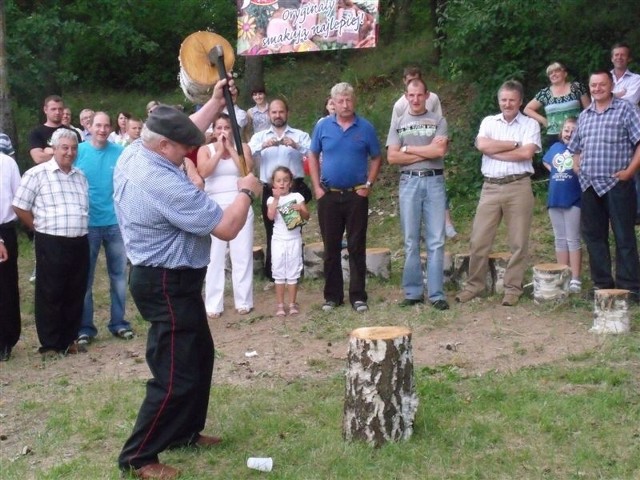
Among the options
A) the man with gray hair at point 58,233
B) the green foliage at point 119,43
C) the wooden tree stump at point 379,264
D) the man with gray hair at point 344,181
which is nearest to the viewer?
the man with gray hair at point 58,233

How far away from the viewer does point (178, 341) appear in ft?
17.4

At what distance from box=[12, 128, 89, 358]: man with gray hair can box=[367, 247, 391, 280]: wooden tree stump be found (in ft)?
10.4

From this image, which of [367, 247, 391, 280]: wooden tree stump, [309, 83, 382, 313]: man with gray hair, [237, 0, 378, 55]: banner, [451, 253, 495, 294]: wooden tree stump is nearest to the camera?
[309, 83, 382, 313]: man with gray hair

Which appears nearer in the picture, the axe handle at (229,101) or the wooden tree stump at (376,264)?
the axe handle at (229,101)

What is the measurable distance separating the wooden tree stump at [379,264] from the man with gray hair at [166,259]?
199 inches

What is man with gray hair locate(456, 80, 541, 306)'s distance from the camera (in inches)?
341

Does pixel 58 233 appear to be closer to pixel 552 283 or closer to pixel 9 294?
pixel 9 294

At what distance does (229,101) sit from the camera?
5754 millimetres

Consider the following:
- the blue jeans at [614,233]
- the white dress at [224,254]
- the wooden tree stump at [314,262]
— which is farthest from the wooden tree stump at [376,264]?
the blue jeans at [614,233]

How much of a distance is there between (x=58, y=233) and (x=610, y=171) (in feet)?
15.7

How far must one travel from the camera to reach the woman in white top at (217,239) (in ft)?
30.2

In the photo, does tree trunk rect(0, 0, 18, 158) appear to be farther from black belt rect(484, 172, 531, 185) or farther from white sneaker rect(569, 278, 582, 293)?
white sneaker rect(569, 278, 582, 293)

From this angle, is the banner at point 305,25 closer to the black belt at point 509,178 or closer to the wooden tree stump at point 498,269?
the black belt at point 509,178

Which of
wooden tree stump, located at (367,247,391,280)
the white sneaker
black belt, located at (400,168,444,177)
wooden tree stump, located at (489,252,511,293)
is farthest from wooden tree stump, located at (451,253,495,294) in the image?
black belt, located at (400,168,444,177)
